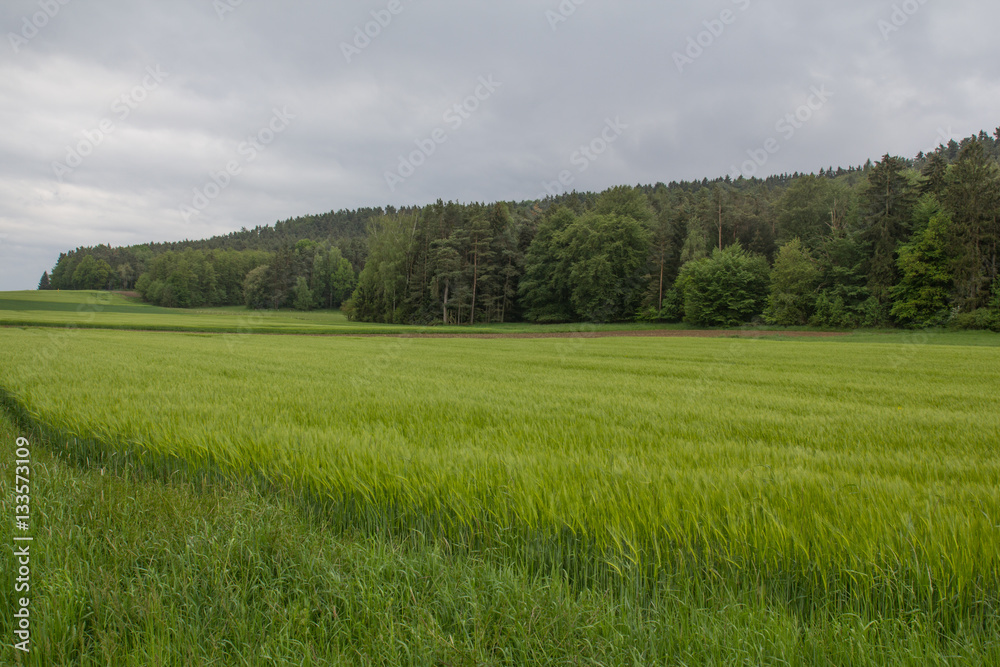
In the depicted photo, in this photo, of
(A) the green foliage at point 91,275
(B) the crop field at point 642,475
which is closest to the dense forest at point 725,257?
(B) the crop field at point 642,475

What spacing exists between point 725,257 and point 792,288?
8.92 m

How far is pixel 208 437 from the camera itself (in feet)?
14.5

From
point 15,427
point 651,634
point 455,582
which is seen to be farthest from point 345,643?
point 15,427

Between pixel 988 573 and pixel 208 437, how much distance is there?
5844 millimetres

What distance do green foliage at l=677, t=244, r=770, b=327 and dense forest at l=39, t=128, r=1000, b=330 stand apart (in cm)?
18

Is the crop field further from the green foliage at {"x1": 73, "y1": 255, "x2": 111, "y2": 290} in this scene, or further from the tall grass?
the green foliage at {"x1": 73, "y1": 255, "x2": 111, "y2": 290}

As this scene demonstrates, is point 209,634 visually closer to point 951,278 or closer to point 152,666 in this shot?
point 152,666

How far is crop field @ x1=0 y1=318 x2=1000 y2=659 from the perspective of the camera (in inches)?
89.8

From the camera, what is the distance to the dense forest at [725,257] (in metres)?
45.3

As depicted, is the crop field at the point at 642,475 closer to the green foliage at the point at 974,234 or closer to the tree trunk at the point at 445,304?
the green foliage at the point at 974,234

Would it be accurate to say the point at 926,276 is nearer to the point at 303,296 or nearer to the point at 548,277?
the point at 548,277

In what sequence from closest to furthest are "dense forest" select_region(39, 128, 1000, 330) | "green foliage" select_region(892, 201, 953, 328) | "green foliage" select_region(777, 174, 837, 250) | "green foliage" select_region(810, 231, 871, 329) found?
"green foliage" select_region(892, 201, 953, 328)
"dense forest" select_region(39, 128, 1000, 330)
"green foliage" select_region(810, 231, 871, 329)
"green foliage" select_region(777, 174, 837, 250)

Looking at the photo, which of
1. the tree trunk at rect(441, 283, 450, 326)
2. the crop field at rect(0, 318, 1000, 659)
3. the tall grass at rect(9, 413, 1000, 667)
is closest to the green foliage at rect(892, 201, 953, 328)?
the crop field at rect(0, 318, 1000, 659)

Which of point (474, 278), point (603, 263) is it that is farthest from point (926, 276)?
point (474, 278)
